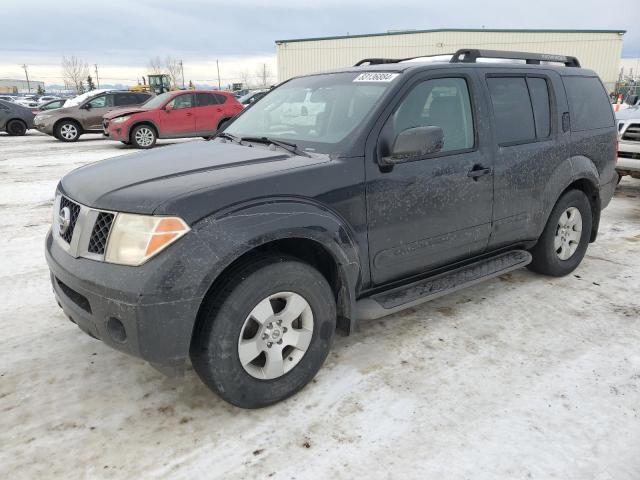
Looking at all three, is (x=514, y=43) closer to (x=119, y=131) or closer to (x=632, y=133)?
(x=119, y=131)

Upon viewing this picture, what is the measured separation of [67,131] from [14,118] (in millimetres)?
4320

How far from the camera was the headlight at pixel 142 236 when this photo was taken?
7.42 feet

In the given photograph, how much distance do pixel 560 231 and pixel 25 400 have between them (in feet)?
13.4

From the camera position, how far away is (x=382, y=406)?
2680mm

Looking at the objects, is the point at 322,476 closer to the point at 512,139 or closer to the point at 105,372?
the point at 105,372

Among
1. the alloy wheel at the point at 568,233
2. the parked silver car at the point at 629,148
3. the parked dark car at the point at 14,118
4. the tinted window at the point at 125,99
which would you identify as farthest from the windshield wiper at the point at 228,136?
the parked dark car at the point at 14,118

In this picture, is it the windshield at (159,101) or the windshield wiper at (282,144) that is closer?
the windshield wiper at (282,144)

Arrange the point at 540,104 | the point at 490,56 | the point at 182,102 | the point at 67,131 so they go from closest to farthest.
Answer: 1. the point at 490,56
2. the point at 540,104
3. the point at 182,102
4. the point at 67,131

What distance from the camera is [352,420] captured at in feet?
8.41

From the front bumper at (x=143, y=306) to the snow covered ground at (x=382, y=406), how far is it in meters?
0.48

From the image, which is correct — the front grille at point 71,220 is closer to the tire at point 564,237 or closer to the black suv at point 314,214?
the black suv at point 314,214

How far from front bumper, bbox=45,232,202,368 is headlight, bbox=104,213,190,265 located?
0.05m

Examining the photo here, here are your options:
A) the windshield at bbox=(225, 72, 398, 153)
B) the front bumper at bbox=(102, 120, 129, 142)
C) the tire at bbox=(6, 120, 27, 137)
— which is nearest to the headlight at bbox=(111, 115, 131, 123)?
the front bumper at bbox=(102, 120, 129, 142)

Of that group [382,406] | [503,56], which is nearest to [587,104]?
[503,56]
